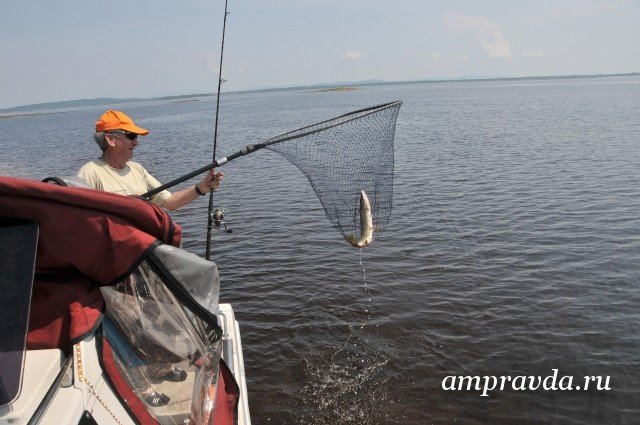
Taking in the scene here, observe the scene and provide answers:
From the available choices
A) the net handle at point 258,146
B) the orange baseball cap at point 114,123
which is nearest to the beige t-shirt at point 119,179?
the net handle at point 258,146

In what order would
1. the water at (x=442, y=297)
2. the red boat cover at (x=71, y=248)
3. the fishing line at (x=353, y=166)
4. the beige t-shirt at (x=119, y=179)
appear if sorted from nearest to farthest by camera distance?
the red boat cover at (x=71, y=248) < the beige t-shirt at (x=119, y=179) < the fishing line at (x=353, y=166) < the water at (x=442, y=297)

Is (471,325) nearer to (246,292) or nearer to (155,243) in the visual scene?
(246,292)

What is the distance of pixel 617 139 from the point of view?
88.8 feet

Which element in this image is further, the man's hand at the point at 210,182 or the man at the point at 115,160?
the man's hand at the point at 210,182

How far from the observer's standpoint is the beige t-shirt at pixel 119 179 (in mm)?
4777

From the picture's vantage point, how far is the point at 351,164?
22.9 feet

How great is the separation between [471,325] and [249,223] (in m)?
8.23

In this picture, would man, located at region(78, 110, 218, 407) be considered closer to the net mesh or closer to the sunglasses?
the sunglasses

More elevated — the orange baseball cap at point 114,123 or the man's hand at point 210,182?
the orange baseball cap at point 114,123

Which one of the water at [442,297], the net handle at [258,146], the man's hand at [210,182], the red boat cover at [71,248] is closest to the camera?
the red boat cover at [71,248]

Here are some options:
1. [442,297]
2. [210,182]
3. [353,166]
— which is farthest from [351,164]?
[442,297]

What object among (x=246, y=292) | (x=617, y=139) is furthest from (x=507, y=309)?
(x=617, y=139)

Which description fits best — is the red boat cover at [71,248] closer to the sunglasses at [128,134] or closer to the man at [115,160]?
the man at [115,160]

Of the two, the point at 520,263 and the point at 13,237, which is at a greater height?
the point at 13,237
